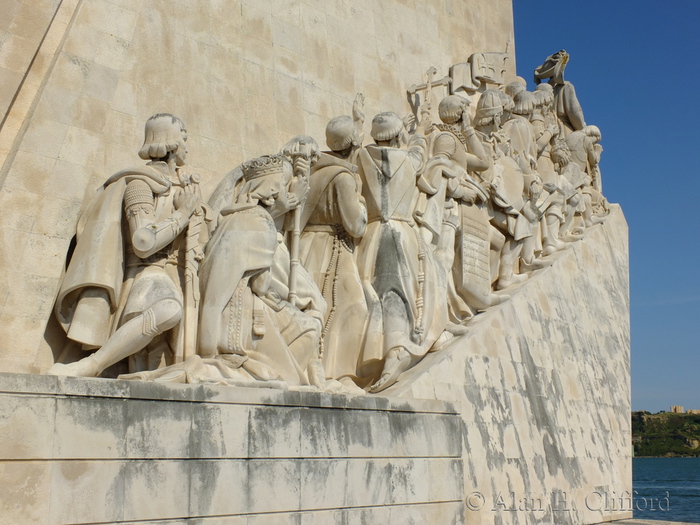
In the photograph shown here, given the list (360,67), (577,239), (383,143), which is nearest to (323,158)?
(383,143)

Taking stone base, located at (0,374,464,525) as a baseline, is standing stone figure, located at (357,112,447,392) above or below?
above

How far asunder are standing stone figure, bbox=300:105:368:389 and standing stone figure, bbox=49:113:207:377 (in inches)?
59.2

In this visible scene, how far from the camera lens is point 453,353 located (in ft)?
23.3

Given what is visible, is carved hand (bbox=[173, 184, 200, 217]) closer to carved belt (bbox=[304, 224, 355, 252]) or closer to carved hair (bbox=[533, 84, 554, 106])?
carved belt (bbox=[304, 224, 355, 252])

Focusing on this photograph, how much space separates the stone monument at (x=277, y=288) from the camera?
446 cm

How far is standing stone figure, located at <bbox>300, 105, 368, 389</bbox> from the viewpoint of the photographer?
663 cm

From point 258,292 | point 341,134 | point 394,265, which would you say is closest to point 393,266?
point 394,265

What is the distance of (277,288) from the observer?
5.82 metres

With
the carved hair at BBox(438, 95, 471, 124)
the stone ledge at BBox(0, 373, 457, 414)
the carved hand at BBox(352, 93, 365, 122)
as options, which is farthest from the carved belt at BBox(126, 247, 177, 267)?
the carved hair at BBox(438, 95, 471, 124)

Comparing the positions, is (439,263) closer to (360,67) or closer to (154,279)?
(360,67)

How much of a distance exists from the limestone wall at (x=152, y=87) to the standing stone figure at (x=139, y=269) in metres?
0.17

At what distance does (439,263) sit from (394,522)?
8.64 ft

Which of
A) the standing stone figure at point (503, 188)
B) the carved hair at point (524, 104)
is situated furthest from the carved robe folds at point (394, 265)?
the carved hair at point (524, 104)

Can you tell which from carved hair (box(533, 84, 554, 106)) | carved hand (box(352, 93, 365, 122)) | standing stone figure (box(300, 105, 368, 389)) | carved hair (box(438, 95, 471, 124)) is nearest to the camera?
standing stone figure (box(300, 105, 368, 389))
